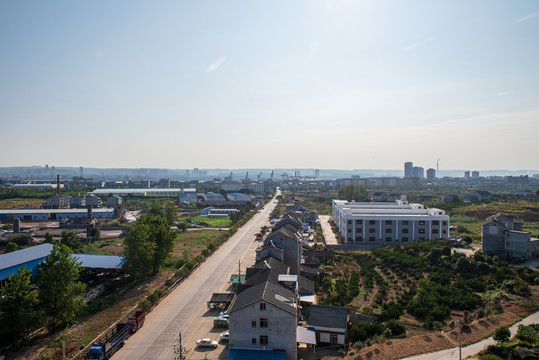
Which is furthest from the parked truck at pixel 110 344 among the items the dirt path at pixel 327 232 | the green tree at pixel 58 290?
the dirt path at pixel 327 232

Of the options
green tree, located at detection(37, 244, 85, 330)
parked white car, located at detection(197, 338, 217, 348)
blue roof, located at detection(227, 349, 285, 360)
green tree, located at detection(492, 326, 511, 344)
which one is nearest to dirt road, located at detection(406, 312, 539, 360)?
green tree, located at detection(492, 326, 511, 344)

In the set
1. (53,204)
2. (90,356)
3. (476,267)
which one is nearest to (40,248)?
(90,356)

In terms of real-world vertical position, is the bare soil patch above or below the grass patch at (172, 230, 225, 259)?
below

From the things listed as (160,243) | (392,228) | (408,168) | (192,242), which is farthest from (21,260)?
(408,168)

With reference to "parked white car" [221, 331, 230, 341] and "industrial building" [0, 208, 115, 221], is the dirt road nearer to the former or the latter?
"parked white car" [221, 331, 230, 341]

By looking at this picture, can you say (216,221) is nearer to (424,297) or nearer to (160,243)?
(160,243)

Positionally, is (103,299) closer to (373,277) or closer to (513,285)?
(373,277)
